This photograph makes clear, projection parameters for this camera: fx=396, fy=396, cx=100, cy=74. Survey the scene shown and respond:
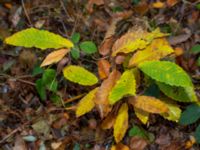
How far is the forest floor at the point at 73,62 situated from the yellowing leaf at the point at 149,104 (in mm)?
144

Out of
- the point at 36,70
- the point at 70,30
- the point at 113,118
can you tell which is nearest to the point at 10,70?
the point at 36,70

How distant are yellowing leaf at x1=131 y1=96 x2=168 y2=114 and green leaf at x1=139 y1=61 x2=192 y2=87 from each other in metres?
0.14

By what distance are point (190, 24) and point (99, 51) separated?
0.62 meters

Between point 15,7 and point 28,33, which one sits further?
point 15,7

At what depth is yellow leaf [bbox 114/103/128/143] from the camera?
2.02m

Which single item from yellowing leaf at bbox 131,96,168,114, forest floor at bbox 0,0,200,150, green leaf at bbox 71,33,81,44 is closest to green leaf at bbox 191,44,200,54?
forest floor at bbox 0,0,200,150

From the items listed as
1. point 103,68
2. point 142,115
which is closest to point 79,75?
point 103,68

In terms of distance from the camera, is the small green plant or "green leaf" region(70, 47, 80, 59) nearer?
the small green plant

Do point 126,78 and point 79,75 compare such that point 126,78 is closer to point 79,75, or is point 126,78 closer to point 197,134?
point 79,75

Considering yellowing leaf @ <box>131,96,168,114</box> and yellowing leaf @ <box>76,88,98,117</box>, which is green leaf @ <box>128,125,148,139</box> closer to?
yellowing leaf @ <box>131,96,168,114</box>

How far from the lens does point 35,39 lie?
2.09 meters

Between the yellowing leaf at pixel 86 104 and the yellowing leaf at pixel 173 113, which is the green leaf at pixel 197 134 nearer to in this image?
the yellowing leaf at pixel 173 113

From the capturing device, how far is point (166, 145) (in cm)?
210

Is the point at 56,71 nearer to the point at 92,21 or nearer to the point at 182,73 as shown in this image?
the point at 92,21
